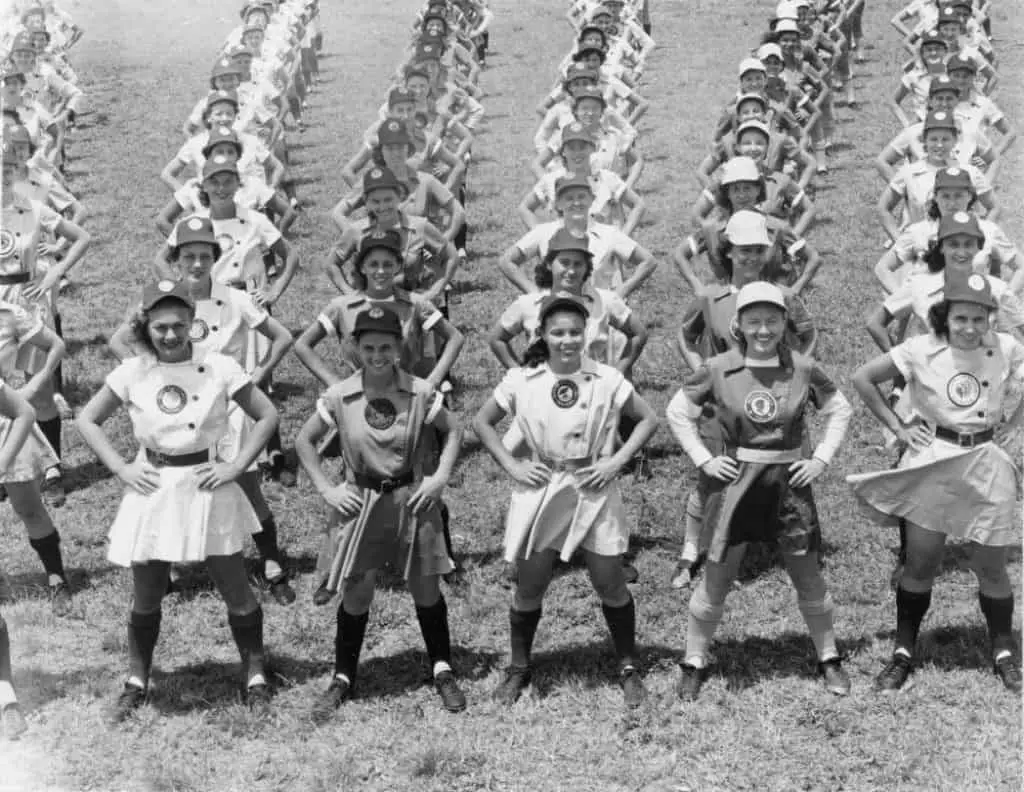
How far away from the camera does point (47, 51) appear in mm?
24031

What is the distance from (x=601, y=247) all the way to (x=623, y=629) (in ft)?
11.9

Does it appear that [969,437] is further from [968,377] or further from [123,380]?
[123,380]

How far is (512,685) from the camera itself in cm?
766

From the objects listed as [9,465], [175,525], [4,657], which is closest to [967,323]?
[175,525]

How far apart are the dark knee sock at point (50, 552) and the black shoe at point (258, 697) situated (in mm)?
2132

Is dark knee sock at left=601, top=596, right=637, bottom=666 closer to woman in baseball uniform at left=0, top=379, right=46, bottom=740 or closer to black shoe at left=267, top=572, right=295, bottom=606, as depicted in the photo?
black shoe at left=267, top=572, right=295, bottom=606

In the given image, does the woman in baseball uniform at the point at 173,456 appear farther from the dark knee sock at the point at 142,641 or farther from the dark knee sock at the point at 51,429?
the dark knee sock at the point at 51,429

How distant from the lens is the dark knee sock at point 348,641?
7.58 m

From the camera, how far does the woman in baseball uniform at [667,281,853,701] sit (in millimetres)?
7254

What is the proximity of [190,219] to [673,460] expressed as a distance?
14.2 ft

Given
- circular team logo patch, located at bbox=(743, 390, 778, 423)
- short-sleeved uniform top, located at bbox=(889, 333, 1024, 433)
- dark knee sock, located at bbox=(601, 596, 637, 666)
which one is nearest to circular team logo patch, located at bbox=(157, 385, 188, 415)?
dark knee sock, located at bbox=(601, 596, 637, 666)

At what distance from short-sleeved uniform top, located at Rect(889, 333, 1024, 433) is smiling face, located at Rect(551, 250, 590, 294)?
2.19m

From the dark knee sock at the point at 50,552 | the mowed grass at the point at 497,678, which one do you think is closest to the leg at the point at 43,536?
the dark knee sock at the point at 50,552

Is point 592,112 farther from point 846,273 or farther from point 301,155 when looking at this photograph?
point 301,155
